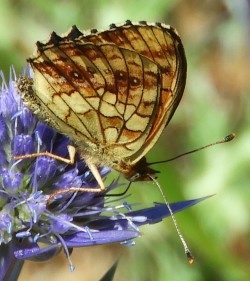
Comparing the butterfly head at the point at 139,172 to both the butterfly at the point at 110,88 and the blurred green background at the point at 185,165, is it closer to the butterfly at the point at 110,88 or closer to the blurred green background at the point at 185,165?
the butterfly at the point at 110,88

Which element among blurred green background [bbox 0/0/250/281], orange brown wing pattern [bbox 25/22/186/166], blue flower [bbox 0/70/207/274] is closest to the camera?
orange brown wing pattern [bbox 25/22/186/166]

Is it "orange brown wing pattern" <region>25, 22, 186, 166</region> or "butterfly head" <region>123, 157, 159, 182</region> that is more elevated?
"orange brown wing pattern" <region>25, 22, 186, 166</region>

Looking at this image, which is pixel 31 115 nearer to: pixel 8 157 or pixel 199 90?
pixel 8 157

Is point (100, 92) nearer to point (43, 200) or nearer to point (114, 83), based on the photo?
point (114, 83)

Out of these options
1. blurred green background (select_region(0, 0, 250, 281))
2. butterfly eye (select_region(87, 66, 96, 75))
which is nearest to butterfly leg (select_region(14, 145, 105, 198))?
butterfly eye (select_region(87, 66, 96, 75))

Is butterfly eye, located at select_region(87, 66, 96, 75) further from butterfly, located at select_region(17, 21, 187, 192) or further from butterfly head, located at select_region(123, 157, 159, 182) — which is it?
butterfly head, located at select_region(123, 157, 159, 182)

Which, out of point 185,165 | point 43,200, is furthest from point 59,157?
point 185,165

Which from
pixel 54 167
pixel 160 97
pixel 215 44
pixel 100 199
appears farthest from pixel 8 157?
pixel 215 44
